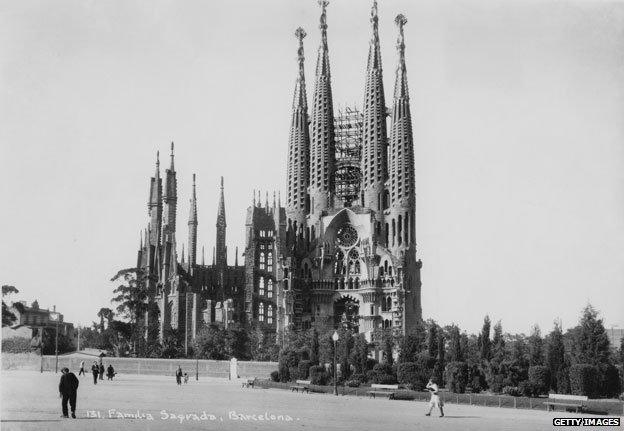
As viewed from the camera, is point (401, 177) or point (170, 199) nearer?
point (170, 199)

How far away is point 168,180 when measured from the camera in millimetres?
98500

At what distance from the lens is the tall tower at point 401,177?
99.5m

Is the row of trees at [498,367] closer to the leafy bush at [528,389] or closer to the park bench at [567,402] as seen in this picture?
the leafy bush at [528,389]

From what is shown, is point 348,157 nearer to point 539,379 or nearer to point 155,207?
point 155,207

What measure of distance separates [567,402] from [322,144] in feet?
237

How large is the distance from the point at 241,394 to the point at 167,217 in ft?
203

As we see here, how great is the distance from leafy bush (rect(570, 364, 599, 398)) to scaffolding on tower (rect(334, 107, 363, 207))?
2790 inches

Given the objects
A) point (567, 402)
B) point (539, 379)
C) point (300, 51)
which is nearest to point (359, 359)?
point (539, 379)

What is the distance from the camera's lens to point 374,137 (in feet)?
335

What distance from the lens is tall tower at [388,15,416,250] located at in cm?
9950

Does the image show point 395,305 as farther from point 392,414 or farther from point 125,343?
point 392,414

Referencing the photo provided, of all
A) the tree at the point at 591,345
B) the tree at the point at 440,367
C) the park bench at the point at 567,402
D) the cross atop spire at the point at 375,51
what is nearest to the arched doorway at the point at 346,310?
the cross atop spire at the point at 375,51

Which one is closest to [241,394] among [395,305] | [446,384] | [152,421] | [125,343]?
[446,384]
